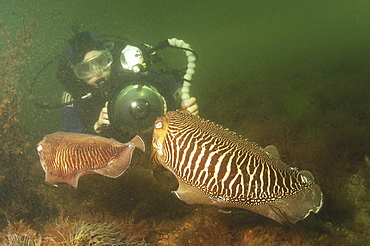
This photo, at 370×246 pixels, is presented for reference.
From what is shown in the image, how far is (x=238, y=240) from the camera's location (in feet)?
11.7

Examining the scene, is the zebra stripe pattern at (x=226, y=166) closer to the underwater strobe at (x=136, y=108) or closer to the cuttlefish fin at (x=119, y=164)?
the cuttlefish fin at (x=119, y=164)

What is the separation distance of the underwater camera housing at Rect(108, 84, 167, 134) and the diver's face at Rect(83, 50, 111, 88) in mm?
1848

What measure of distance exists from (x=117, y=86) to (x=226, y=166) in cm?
436

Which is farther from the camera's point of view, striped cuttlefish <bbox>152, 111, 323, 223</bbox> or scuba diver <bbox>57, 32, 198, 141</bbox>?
scuba diver <bbox>57, 32, 198, 141</bbox>

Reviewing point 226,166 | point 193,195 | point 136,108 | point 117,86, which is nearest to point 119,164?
point 193,195

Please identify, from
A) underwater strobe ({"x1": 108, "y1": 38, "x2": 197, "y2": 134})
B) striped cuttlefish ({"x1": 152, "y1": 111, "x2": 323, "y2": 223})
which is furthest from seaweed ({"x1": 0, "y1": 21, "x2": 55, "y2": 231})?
striped cuttlefish ({"x1": 152, "y1": 111, "x2": 323, "y2": 223})

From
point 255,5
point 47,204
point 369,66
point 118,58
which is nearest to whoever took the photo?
point 47,204

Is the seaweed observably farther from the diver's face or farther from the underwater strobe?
the underwater strobe

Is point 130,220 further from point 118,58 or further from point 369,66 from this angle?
point 369,66

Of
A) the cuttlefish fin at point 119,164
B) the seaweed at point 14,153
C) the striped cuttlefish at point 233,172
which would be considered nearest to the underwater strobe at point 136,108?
the cuttlefish fin at point 119,164

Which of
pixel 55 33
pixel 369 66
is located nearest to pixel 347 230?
pixel 369 66

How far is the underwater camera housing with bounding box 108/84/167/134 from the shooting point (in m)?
4.71

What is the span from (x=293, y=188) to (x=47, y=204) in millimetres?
6043

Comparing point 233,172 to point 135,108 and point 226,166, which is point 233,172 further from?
point 135,108
